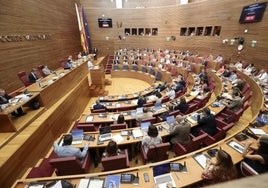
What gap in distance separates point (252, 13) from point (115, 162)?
9570 mm

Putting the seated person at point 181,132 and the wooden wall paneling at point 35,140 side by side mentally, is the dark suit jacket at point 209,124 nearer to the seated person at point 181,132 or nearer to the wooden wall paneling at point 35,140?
the seated person at point 181,132

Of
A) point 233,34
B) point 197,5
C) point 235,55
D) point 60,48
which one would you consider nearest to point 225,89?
point 235,55

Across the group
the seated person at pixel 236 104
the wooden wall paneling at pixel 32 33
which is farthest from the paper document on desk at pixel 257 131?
the wooden wall paneling at pixel 32 33

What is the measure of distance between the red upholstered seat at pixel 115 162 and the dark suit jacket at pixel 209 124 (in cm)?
216

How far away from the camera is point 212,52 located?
10.7 meters

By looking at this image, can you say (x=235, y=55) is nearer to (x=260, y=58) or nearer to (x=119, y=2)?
(x=260, y=58)

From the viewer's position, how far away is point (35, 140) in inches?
157

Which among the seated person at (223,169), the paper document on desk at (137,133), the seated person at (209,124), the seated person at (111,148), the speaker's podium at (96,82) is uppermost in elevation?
the seated person at (223,169)

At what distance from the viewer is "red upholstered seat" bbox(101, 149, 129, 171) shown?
2598 millimetres

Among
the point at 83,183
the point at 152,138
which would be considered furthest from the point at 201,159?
the point at 83,183

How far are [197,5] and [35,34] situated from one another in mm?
10546

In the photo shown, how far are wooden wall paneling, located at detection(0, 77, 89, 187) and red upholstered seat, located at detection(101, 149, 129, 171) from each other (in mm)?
2008

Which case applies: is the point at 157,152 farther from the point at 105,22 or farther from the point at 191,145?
the point at 105,22

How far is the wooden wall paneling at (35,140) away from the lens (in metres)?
3.15
